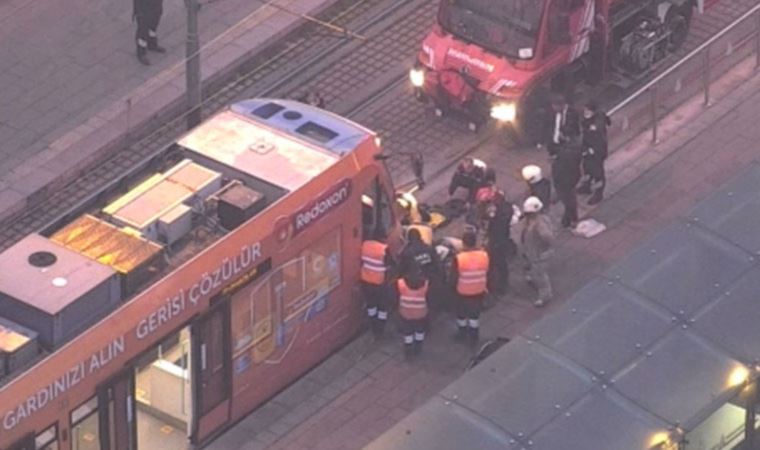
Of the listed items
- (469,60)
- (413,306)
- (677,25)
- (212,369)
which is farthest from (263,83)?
(212,369)

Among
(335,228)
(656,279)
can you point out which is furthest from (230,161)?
(656,279)

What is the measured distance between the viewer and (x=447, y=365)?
36.5m

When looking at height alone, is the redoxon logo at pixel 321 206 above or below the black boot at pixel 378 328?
above

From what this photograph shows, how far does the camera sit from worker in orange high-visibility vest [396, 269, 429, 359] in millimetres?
35781

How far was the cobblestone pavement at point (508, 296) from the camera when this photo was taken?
35500mm

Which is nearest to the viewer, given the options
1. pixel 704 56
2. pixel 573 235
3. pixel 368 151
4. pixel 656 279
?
pixel 656 279

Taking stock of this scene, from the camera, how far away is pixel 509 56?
40.4 meters

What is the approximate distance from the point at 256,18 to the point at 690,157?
6.90 m

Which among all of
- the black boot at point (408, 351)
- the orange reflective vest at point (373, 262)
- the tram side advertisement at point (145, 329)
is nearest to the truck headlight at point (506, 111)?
the orange reflective vest at point (373, 262)

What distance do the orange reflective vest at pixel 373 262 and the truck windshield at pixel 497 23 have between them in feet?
17.1

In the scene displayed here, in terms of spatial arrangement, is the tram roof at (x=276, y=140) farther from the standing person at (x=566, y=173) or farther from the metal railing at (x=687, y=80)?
the metal railing at (x=687, y=80)

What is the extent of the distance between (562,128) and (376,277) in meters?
4.22

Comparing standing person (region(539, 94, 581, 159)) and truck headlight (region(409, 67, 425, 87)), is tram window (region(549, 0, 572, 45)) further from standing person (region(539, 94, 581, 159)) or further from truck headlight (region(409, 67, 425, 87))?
truck headlight (region(409, 67, 425, 87))

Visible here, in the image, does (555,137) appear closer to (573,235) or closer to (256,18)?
(573,235)
